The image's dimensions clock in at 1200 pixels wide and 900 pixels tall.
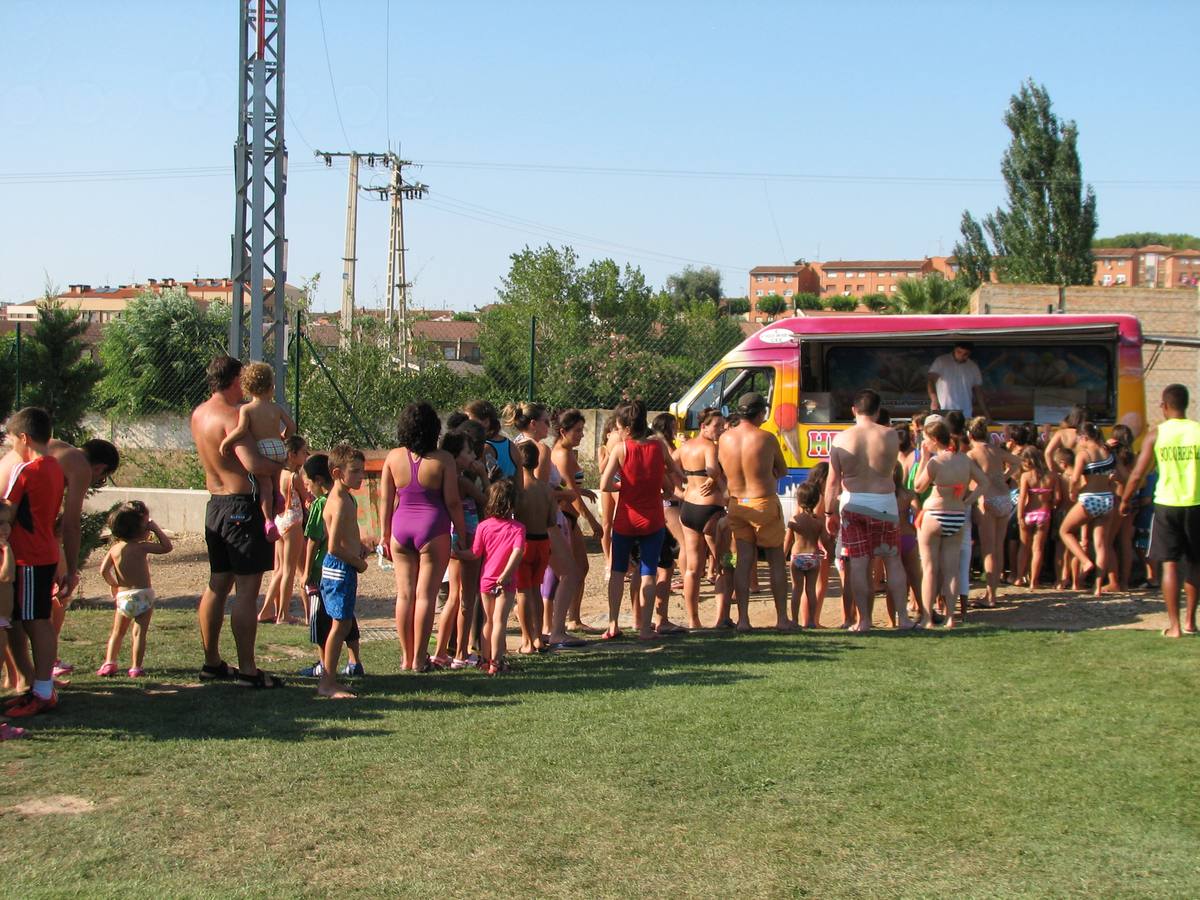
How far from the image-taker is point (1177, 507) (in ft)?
30.1

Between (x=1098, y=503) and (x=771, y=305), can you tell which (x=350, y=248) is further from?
(x=771, y=305)

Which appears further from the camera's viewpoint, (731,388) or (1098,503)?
(731,388)

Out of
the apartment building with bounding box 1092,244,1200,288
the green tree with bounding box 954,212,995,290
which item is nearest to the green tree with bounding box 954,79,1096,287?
the green tree with bounding box 954,212,995,290

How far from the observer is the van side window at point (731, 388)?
14492 mm

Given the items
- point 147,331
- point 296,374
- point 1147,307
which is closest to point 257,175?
point 296,374

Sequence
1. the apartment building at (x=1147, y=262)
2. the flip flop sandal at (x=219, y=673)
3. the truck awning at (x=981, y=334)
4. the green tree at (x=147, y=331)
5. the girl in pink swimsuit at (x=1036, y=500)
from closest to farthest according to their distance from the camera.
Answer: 1. the flip flop sandal at (x=219, y=673)
2. the girl in pink swimsuit at (x=1036, y=500)
3. the truck awning at (x=981, y=334)
4. the green tree at (x=147, y=331)
5. the apartment building at (x=1147, y=262)

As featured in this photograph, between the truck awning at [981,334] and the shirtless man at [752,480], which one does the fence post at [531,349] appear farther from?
the shirtless man at [752,480]

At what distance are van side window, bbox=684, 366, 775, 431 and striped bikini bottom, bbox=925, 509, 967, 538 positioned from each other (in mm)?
4636

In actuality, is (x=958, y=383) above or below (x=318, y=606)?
above

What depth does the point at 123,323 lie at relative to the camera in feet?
148

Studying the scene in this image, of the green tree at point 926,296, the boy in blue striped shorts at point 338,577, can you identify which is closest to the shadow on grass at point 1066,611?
the boy in blue striped shorts at point 338,577

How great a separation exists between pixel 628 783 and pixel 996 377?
10.2 meters

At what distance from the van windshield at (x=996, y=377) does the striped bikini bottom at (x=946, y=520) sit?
439 cm

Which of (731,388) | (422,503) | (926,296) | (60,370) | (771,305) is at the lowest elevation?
(422,503)
